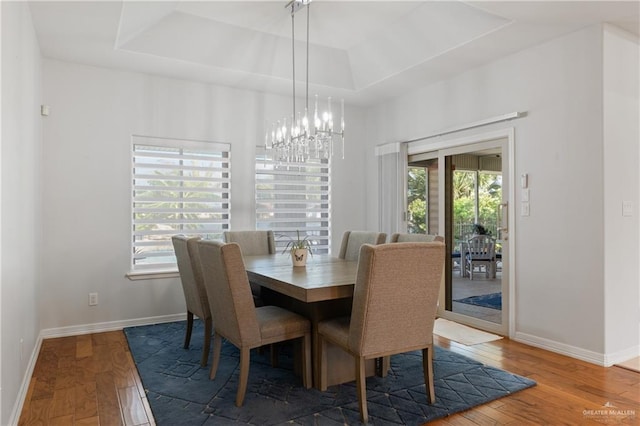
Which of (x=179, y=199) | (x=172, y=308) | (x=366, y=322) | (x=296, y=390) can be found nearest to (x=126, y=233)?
(x=179, y=199)

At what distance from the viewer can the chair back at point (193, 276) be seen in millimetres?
3207

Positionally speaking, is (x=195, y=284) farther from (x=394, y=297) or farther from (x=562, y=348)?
(x=562, y=348)

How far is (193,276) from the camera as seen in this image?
10.7 ft

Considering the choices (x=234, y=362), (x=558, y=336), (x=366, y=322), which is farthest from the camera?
(x=558, y=336)

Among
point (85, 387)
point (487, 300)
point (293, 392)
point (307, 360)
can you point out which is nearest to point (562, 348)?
point (487, 300)

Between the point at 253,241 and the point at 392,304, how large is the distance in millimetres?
2399

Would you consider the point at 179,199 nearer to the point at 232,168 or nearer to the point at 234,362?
the point at 232,168

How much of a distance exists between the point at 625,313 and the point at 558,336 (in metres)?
0.53

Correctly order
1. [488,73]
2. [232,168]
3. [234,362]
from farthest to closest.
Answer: [232,168]
[488,73]
[234,362]

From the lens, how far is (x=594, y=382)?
2.88 m

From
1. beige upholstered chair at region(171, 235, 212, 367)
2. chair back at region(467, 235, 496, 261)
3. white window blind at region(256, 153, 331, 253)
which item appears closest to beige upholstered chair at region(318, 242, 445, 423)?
beige upholstered chair at region(171, 235, 212, 367)

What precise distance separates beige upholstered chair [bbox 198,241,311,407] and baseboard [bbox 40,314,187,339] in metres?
1.86

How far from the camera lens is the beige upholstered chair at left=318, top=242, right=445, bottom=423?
223 cm

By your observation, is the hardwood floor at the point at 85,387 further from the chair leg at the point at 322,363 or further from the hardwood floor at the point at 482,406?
the chair leg at the point at 322,363
